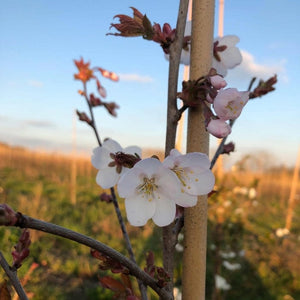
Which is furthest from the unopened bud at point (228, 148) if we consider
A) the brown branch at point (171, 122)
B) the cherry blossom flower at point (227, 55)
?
the brown branch at point (171, 122)

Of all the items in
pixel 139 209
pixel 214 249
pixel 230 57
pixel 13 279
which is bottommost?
pixel 214 249

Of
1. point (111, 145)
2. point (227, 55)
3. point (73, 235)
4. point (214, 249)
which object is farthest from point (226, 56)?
point (214, 249)

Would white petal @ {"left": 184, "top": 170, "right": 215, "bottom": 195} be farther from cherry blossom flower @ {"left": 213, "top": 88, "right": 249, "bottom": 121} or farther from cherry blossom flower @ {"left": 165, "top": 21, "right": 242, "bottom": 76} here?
cherry blossom flower @ {"left": 165, "top": 21, "right": 242, "bottom": 76}

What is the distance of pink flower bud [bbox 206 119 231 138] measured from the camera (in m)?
0.48

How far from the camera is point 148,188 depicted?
1.67ft

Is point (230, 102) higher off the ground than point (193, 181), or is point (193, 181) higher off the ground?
point (230, 102)

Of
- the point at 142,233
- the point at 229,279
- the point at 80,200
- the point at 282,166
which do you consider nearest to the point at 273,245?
the point at 229,279

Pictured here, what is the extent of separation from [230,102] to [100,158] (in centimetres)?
33

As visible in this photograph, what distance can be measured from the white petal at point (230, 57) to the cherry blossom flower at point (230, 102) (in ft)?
0.95

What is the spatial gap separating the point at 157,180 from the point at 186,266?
196mm

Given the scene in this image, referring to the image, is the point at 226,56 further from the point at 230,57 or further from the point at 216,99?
the point at 216,99

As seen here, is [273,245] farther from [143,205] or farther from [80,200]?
[143,205]

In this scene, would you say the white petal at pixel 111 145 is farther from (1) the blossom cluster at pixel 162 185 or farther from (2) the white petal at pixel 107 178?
(1) the blossom cluster at pixel 162 185

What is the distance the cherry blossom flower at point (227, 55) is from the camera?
0.72m
